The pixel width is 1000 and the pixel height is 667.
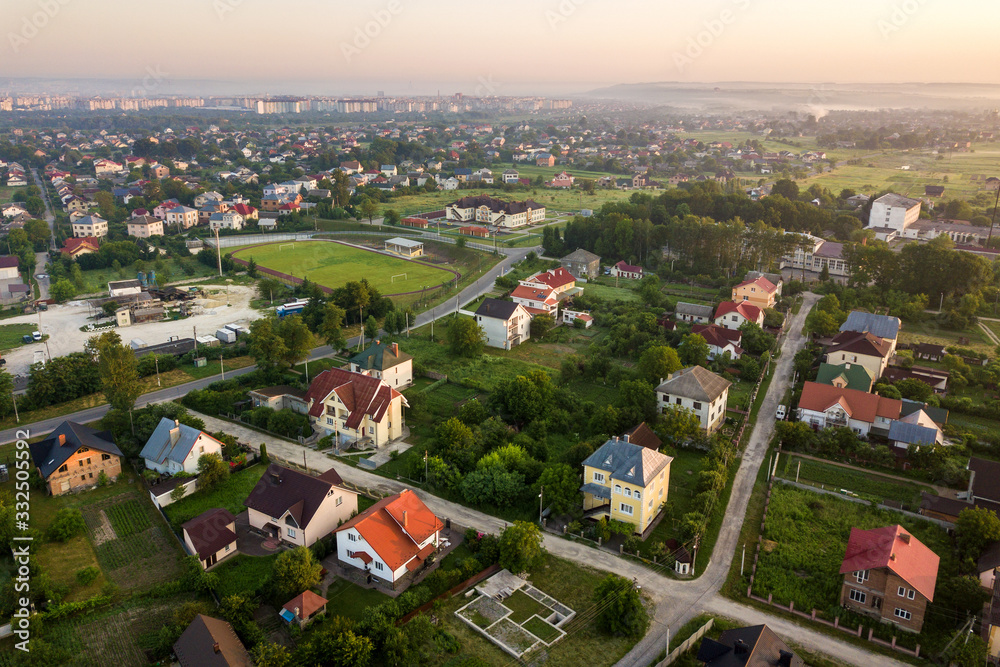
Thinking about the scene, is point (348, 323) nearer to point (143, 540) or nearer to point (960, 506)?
point (143, 540)

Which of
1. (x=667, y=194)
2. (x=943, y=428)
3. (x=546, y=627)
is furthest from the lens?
(x=667, y=194)

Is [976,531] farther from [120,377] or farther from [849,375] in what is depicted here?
A: [120,377]

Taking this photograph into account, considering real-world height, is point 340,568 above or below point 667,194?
below

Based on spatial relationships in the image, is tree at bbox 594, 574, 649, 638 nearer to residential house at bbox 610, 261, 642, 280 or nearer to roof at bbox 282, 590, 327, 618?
roof at bbox 282, 590, 327, 618

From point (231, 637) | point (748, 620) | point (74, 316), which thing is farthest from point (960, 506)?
point (74, 316)

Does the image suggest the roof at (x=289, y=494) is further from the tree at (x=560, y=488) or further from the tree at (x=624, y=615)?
the tree at (x=624, y=615)

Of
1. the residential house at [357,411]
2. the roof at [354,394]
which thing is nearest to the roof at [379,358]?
the roof at [354,394]
